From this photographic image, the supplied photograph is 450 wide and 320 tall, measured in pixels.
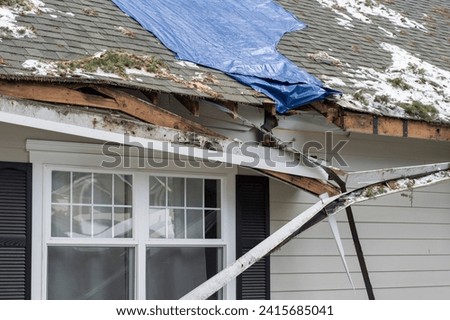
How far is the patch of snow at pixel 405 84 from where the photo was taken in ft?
25.4

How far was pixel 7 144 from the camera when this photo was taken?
629cm

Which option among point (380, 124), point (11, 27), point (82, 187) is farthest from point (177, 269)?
point (11, 27)

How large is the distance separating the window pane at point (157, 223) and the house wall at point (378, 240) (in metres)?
1.12

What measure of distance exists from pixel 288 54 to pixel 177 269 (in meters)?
2.44

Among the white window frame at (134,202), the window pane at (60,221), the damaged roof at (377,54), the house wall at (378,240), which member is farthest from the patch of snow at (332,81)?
the window pane at (60,221)

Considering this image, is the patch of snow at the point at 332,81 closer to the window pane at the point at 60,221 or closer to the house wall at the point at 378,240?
the house wall at the point at 378,240

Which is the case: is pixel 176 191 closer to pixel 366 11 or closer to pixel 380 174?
pixel 380 174

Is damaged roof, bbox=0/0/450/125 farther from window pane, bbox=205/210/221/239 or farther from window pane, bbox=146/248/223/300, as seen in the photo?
window pane, bbox=146/248/223/300

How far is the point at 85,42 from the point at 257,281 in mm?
2488

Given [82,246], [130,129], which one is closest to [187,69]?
[130,129]

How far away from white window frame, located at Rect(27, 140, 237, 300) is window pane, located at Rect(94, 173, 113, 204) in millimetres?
56

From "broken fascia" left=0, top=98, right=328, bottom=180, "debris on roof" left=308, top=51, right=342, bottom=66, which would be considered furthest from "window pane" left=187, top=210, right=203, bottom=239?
"debris on roof" left=308, top=51, right=342, bottom=66

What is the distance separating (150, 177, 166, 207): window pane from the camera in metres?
6.93
